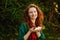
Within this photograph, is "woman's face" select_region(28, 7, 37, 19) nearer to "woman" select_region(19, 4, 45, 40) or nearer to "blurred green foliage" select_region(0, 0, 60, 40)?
"woman" select_region(19, 4, 45, 40)

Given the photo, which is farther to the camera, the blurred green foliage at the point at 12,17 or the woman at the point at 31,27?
the blurred green foliage at the point at 12,17

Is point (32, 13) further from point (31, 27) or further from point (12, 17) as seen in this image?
point (12, 17)

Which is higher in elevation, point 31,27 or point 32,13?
point 32,13

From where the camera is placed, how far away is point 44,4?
675cm

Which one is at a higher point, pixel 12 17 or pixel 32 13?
pixel 32 13

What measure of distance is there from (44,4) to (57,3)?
386 millimetres

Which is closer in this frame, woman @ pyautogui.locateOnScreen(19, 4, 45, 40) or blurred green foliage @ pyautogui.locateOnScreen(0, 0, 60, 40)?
woman @ pyautogui.locateOnScreen(19, 4, 45, 40)

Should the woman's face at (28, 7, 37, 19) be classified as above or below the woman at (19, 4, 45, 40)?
above

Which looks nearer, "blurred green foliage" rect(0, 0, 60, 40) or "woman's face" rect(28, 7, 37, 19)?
"woman's face" rect(28, 7, 37, 19)

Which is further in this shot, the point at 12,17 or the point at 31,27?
the point at 12,17

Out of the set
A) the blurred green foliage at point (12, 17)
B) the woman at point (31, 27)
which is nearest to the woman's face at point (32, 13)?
the woman at point (31, 27)

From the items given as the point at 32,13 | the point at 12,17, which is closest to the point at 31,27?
the point at 32,13

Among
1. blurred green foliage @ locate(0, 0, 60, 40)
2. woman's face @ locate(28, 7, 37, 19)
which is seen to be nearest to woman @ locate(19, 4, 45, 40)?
woman's face @ locate(28, 7, 37, 19)

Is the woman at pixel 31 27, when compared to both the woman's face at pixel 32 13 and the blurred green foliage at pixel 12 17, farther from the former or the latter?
the blurred green foliage at pixel 12 17
